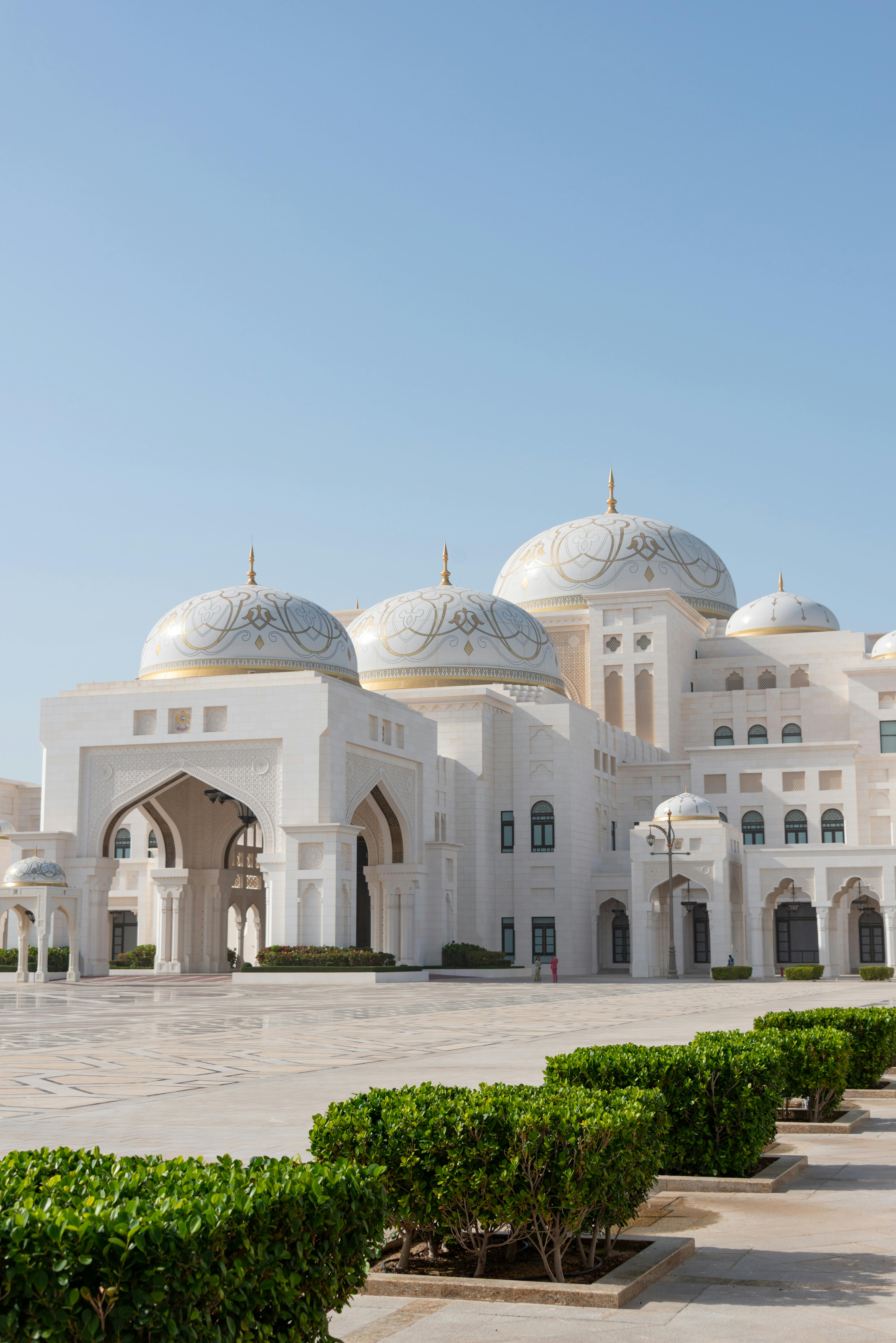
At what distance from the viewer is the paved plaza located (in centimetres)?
500

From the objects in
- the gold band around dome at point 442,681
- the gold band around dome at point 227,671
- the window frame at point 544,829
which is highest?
the gold band around dome at point 442,681

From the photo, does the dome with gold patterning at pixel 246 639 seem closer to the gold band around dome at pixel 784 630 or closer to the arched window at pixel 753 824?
the arched window at pixel 753 824

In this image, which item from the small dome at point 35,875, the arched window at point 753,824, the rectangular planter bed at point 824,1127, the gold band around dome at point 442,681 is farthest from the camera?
the arched window at point 753,824

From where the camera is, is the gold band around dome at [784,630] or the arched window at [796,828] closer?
the arched window at [796,828]

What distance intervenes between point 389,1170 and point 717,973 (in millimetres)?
37274

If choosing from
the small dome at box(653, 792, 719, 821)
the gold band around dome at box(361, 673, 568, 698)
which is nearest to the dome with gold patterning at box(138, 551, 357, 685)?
the gold band around dome at box(361, 673, 568, 698)

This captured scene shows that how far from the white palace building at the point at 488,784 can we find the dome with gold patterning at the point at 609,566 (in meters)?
0.15

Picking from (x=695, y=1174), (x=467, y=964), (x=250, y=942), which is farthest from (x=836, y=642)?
(x=695, y=1174)

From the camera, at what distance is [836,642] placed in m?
55.9

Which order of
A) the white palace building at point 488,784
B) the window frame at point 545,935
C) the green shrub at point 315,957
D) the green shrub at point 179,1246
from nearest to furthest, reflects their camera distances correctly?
the green shrub at point 179,1246 → the green shrub at point 315,957 → the white palace building at point 488,784 → the window frame at point 545,935

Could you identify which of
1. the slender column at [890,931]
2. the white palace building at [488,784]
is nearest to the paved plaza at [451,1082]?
the white palace building at [488,784]

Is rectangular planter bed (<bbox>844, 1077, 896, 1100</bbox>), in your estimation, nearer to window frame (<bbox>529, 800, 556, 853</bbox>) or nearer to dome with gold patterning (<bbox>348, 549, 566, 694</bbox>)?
window frame (<bbox>529, 800, 556, 853</bbox>)

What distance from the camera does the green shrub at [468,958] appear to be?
42.6 m

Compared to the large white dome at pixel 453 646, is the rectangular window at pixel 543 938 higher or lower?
lower
